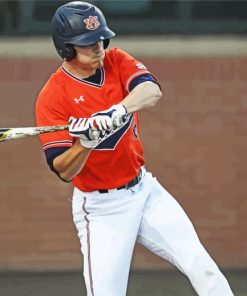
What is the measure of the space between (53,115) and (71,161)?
0.26m

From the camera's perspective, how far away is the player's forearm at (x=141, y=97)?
4266 mm

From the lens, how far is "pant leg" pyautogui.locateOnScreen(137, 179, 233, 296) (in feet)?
14.2

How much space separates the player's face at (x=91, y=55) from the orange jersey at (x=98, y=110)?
12 cm

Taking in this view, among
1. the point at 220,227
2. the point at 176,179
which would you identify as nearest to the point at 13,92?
the point at 176,179

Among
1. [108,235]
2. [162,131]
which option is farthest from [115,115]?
[162,131]

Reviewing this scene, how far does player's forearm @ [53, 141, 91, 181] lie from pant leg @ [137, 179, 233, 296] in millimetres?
474

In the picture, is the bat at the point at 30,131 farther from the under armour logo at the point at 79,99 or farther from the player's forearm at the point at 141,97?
the under armour logo at the point at 79,99

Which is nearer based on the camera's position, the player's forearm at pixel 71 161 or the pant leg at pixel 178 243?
the player's forearm at pixel 71 161

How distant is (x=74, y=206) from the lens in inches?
182

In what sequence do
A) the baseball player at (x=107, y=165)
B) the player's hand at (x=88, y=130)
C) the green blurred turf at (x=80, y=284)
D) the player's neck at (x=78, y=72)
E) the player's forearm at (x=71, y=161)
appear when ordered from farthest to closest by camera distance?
the green blurred turf at (x=80, y=284) < the player's neck at (x=78, y=72) < the baseball player at (x=107, y=165) < the player's forearm at (x=71, y=161) < the player's hand at (x=88, y=130)

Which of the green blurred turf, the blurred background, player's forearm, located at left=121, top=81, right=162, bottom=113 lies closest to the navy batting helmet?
player's forearm, located at left=121, top=81, right=162, bottom=113

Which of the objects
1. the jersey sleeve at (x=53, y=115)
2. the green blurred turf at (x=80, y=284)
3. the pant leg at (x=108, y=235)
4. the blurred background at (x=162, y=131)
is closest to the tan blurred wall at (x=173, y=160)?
Answer: the blurred background at (x=162, y=131)

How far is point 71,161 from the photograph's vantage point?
422cm

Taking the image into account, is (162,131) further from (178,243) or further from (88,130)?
(88,130)
